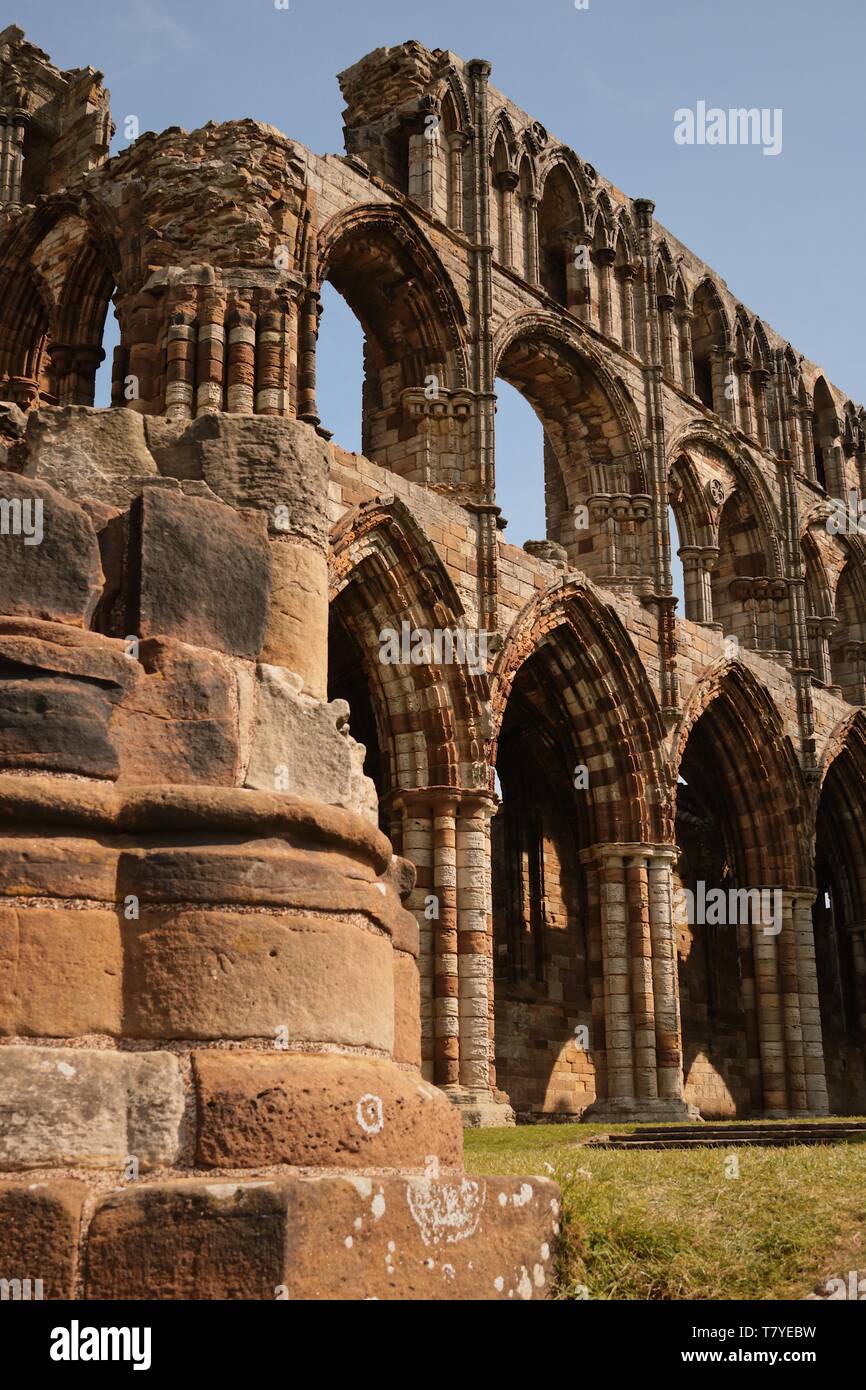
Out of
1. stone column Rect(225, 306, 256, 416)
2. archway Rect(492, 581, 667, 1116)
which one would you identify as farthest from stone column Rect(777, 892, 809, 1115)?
stone column Rect(225, 306, 256, 416)

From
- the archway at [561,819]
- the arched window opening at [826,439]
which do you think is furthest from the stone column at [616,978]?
the arched window opening at [826,439]

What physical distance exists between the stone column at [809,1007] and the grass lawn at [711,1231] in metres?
14.8

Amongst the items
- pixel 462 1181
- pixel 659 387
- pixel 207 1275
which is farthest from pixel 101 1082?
pixel 659 387

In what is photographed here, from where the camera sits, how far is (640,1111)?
17516 mm

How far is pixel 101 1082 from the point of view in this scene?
108 inches

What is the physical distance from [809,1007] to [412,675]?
8.38 metres

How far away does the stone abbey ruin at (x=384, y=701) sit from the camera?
2789mm

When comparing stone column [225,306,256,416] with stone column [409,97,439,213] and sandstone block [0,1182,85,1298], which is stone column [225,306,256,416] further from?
sandstone block [0,1182,85,1298]

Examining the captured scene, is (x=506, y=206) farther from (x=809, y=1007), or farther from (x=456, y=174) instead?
(x=809, y=1007)

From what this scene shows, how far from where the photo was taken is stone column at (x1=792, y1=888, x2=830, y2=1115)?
20781 mm

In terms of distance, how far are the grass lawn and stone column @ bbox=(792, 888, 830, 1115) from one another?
14.8 m

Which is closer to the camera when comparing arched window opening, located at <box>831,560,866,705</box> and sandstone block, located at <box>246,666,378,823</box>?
sandstone block, located at <box>246,666,378,823</box>

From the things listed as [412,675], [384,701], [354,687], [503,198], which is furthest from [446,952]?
[503,198]

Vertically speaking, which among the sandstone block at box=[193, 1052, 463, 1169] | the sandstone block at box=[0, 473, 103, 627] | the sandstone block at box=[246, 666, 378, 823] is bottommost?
the sandstone block at box=[193, 1052, 463, 1169]
